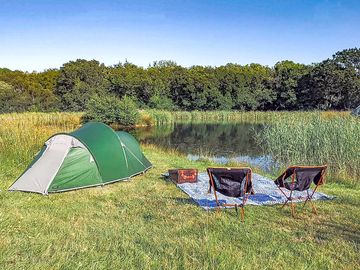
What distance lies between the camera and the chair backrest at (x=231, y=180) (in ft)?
18.4

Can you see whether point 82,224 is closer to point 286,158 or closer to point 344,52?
point 286,158

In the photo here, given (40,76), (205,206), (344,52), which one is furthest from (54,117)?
(344,52)

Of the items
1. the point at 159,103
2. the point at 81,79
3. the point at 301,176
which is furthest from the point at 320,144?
the point at 81,79

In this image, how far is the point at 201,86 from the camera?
157ft

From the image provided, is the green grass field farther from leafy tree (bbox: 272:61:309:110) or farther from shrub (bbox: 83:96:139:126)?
leafy tree (bbox: 272:61:309:110)

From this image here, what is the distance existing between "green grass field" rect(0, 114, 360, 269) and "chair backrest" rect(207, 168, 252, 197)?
0.39 m

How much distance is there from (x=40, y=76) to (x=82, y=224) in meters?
51.2

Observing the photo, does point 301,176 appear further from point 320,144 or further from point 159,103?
point 159,103

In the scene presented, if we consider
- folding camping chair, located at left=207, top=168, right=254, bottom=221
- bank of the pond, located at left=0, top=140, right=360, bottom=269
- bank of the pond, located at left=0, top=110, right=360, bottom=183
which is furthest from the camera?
bank of the pond, located at left=0, top=110, right=360, bottom=183

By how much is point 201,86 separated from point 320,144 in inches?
1458

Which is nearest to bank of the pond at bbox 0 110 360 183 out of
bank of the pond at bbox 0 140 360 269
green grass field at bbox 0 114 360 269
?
green grass field at bbox 0 114 360 269

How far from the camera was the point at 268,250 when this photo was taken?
13.7 feet

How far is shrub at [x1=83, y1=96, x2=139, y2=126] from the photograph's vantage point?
3086 centimetres

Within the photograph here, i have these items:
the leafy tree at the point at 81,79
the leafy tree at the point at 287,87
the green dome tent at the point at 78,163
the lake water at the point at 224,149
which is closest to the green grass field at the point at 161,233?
the green dome tent at the point at 78,163
